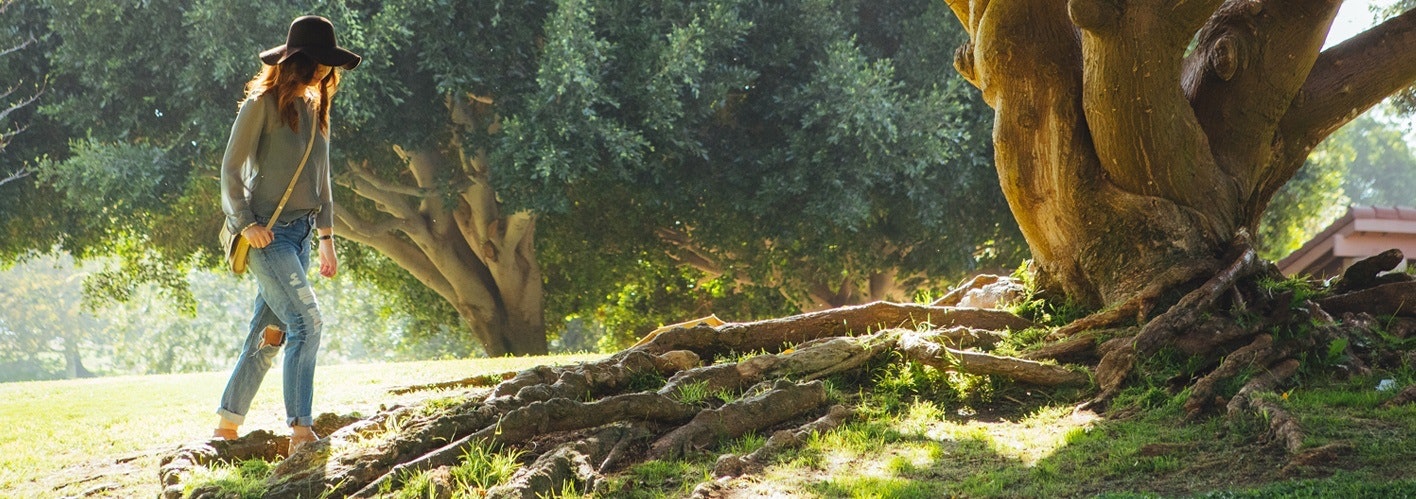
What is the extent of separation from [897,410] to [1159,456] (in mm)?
1757

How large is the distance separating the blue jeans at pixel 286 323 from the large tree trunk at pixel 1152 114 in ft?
16.6

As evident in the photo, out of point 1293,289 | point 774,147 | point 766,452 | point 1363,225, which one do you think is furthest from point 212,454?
point 1363,225

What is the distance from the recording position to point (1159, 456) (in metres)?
5.29

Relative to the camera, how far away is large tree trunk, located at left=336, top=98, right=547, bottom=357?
18.6 m

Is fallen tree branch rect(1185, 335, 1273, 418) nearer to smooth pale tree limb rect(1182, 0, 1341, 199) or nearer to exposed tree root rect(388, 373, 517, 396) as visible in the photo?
smooth pale tree limb rect(1182, 0, 1341, 199)

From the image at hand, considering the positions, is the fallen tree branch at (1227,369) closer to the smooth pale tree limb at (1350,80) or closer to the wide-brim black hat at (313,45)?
the smooth pale tree limb at (1350,80)

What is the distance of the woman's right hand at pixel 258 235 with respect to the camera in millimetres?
5512

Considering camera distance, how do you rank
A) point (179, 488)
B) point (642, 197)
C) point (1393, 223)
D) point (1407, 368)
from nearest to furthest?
point (179, 488) → point (1407, 368) → point (1393, 223) → point (642, 197)

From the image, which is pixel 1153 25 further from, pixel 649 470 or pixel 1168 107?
pixel 649 470

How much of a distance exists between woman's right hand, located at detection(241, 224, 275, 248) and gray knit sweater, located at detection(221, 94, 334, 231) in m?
0.06

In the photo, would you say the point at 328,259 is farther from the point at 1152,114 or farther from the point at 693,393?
the point at 1152,114

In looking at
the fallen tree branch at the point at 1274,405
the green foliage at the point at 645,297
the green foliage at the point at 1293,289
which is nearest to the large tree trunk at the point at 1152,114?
the green foliage at the point at 1293,289

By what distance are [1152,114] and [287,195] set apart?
5621mm

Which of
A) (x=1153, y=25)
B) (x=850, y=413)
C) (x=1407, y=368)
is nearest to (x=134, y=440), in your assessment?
(x=850, y=413)
